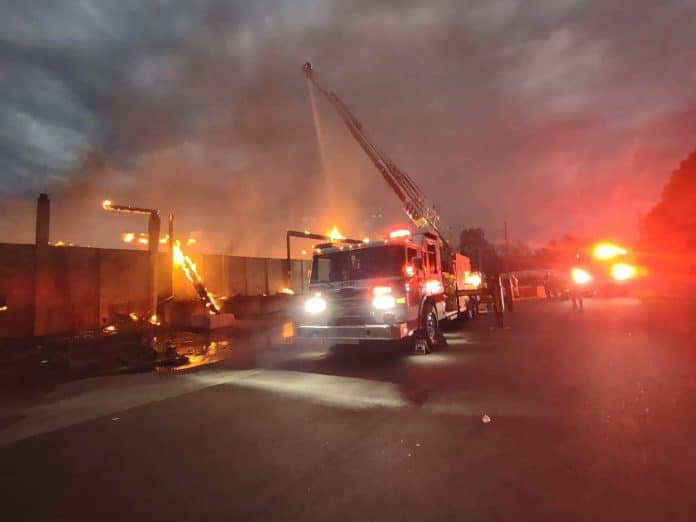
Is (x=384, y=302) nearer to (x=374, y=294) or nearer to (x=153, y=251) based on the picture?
(x=374, y=294)

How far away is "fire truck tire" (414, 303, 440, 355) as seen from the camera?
32.3 feet

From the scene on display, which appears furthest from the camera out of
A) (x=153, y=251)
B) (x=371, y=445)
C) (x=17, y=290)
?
(x=153, y=251)

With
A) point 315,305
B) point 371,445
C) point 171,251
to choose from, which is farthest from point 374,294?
point 171,251

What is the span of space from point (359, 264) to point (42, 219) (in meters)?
12.1

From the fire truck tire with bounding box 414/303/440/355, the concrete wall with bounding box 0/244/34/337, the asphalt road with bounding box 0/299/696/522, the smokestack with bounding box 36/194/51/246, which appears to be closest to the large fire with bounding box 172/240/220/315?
the smokestack with bounding box 36/194/51/246

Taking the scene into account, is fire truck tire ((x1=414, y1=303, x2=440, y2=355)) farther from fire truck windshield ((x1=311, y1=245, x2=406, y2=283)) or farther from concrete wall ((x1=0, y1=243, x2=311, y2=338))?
concrete wall ((x1=0, y1=243, x2=311, y2=338))

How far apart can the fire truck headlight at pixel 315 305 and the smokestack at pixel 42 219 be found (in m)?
11.0

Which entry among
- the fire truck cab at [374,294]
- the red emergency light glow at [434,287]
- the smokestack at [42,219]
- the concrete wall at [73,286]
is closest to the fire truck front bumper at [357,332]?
the fire truck cab at [374,294]

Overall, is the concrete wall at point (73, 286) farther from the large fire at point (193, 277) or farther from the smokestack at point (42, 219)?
the large fire at point (193, 277)

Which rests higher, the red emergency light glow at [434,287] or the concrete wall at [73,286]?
the concrete wall at [73,286]

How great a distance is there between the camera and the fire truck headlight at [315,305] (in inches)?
388

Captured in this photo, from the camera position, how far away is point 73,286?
16.1 m

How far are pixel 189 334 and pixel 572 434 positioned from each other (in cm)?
1387

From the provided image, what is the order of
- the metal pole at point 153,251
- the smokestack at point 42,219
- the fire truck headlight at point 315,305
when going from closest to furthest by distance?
the fire truck headlight at point 315,305
the smokestack at point 42,219
the metal pole at point 153,251
